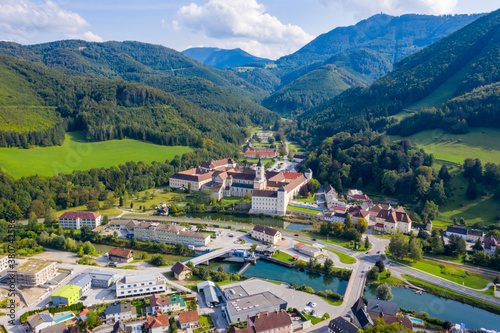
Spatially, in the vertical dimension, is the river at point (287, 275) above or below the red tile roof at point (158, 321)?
below

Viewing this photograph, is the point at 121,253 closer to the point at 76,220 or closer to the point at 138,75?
the point at 76,220

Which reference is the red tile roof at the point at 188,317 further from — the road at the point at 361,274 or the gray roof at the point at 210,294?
the gray roof at the point at 210,294

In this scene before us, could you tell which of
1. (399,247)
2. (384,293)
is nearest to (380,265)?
(399,247)

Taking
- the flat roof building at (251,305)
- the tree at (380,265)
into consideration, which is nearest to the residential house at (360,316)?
the flat roof building at (251,305)

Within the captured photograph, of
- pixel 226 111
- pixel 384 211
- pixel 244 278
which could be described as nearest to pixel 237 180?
pixel 384 211

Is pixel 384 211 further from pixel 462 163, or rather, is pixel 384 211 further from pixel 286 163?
pixel 286 163
